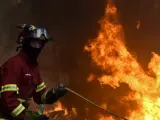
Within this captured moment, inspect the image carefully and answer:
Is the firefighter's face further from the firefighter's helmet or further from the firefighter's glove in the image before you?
the firefighter's glove

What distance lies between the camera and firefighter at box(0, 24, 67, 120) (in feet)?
14.4

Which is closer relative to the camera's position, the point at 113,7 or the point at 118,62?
the point at 118,62

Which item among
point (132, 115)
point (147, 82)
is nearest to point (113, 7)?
point (147, 82)

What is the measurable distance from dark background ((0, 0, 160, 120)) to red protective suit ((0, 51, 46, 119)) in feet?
25.9

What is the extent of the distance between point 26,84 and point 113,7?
32.3 ft

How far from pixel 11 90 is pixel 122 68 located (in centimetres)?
840

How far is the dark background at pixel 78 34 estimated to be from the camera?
1346cm

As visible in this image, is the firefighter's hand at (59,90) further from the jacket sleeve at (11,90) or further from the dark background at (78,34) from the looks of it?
the dark background at (78,34)

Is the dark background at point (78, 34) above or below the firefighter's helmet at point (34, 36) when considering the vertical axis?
above

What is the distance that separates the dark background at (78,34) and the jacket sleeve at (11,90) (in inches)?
323

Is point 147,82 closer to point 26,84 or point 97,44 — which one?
point 97,44

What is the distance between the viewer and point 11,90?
436 cm

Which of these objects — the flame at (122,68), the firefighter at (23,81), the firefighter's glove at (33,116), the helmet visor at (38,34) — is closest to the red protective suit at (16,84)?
the firefighter at (23,81)

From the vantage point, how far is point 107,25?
1362cm
